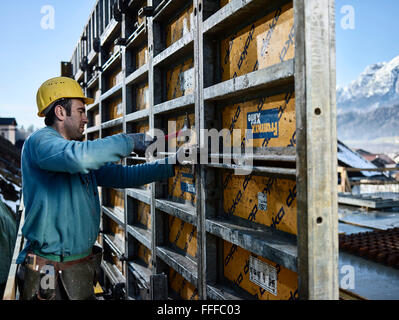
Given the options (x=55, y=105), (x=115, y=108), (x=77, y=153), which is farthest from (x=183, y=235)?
(x=115, y=108)

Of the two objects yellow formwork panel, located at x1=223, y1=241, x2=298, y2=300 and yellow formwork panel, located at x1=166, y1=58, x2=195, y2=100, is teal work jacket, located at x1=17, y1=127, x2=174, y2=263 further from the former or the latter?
yellow formwork panel, located at x1=223, y1=241, x2=298, y2=300

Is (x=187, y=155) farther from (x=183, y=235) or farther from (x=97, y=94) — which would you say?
(x=97, y=94)

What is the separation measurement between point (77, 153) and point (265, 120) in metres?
1.18

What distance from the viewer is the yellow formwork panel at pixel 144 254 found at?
3.96 meters

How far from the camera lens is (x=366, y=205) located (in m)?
10.9

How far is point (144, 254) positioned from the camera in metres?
4.14

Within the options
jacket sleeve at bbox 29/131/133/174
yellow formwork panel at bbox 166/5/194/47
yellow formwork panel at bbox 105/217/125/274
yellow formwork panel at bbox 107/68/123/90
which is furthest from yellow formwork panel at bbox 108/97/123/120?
jacket sleeve at bbox 29/131/133/174

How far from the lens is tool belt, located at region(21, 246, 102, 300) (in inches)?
91.2

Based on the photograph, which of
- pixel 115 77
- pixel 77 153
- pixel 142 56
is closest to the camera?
pixel 77 153

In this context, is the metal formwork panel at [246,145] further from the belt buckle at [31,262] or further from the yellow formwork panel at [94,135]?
the yellow formwork panel at [94,135]

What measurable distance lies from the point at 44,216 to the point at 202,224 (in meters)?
1.12

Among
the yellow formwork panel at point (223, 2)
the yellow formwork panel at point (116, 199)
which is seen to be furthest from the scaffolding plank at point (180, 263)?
the yellow formwork panel at point (223, 2)

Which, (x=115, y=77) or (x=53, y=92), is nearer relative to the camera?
(x=53, y=92)
